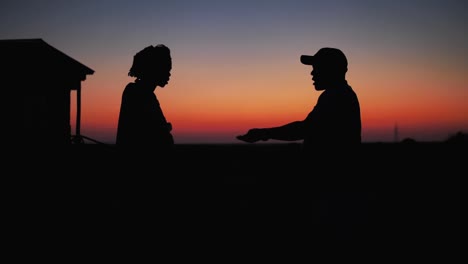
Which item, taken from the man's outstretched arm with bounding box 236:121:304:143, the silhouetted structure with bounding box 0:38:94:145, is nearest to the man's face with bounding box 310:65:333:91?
the man's outstretched arm with bounding box 236:121:304:143

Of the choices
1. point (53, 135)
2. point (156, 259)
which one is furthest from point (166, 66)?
point (53, 135)

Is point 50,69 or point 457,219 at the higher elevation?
point 50,69

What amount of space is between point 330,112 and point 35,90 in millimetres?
14847

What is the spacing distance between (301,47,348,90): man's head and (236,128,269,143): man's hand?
2.01ft

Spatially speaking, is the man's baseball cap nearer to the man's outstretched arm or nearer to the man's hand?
the man's outstretched arm

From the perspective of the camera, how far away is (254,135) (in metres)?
3.59

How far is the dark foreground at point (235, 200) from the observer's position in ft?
9.50

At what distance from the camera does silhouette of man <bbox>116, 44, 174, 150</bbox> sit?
10.4ft

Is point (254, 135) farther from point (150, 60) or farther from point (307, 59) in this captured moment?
point (150, 60)

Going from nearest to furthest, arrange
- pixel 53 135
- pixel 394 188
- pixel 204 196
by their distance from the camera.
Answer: pixel 204 196
pixel 394 188
pixel 53 135

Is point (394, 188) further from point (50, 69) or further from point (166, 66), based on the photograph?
point (50, 69)

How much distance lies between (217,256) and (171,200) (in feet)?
6.99

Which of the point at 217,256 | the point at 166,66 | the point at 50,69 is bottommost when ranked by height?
the point at 217,256

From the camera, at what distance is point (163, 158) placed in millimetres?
3166
